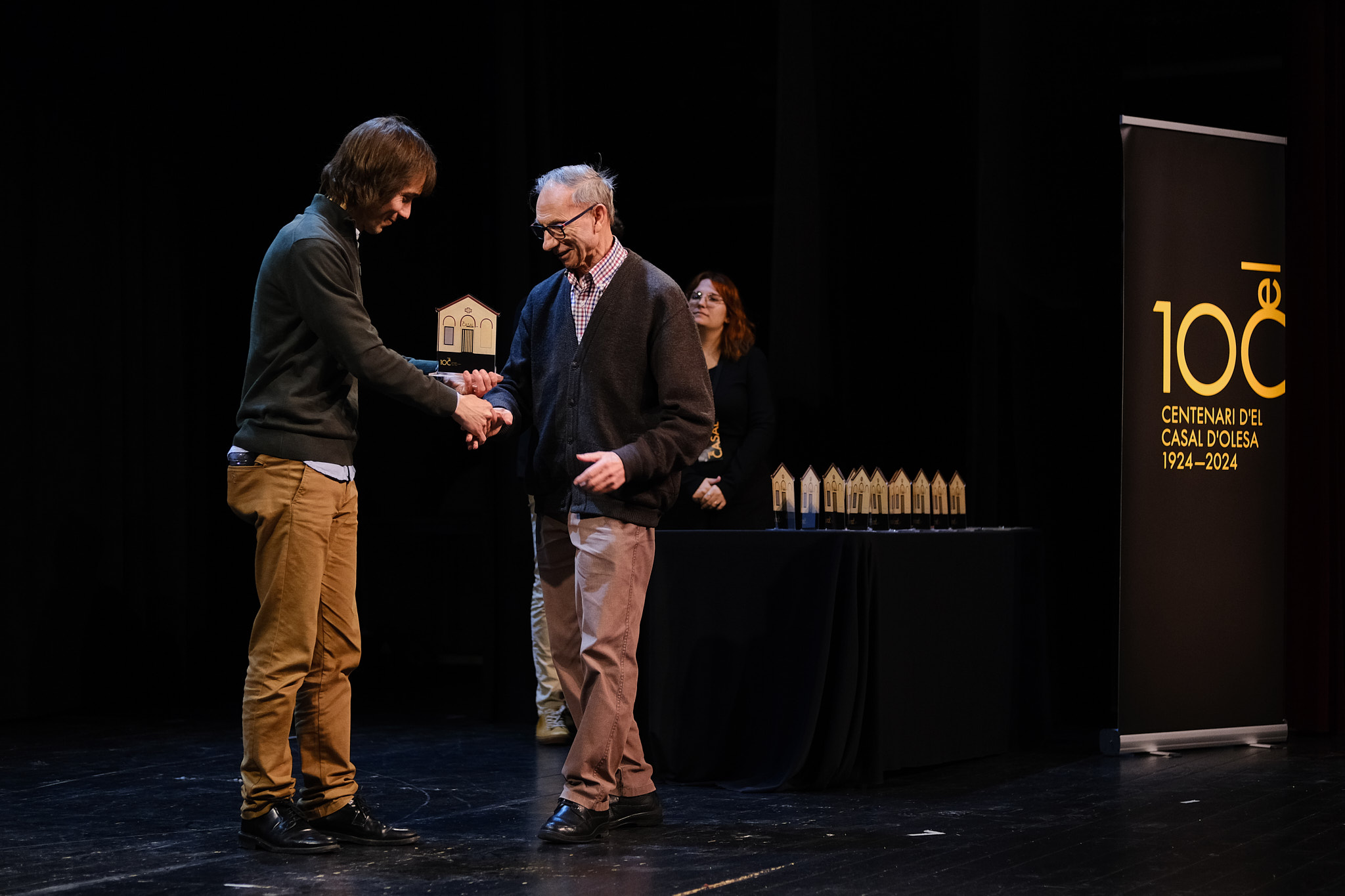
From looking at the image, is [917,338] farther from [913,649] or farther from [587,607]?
[587,607]

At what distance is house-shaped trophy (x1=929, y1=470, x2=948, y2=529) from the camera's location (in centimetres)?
432

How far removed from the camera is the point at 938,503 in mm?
4340

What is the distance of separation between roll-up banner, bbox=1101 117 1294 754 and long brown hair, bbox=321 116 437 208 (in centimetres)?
254

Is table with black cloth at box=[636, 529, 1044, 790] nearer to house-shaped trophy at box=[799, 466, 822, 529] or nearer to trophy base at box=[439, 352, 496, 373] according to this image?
house-shaped trophy at box=[799, 466, 822, 529]

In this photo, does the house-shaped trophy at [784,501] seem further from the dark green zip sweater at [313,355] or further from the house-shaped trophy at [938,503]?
the dark green zip sweater at [313,355]

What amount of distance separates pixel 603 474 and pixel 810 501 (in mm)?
1216

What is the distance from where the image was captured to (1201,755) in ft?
15.0

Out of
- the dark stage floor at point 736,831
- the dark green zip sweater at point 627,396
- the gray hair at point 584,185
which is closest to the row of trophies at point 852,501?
the dark stage floor at point 736,831

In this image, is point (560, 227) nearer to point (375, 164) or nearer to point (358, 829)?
point (375, 164)

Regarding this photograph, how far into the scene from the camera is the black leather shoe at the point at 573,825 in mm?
3088

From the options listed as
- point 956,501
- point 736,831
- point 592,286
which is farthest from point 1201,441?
point 592,286

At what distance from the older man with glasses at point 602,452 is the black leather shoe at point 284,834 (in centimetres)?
48

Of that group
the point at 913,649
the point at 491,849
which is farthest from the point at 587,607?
the point at 913,649

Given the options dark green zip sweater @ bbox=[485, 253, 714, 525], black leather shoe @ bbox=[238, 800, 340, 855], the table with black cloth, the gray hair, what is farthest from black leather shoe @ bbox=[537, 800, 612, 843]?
Answer: the gray hair
